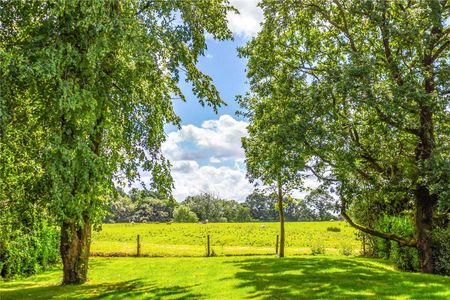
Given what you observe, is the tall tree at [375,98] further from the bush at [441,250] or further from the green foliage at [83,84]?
the green foliage at [83,84]

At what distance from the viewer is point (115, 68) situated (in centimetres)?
1235

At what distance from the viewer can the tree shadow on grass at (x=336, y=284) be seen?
36.9ft

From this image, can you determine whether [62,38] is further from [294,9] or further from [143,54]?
[294,9]

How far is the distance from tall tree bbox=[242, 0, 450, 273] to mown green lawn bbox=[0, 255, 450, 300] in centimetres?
352

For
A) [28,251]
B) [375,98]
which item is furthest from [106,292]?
[375,98]

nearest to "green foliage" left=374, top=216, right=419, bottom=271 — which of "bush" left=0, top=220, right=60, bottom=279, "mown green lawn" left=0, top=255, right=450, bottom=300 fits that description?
"mown green lawn" left=0, top=255, right=450, bottom=300

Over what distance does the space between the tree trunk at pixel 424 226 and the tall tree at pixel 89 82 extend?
1006 centimetres

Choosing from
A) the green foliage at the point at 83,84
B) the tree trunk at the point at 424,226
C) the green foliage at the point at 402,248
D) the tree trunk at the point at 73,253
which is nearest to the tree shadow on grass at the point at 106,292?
the tree trunk at the point at 73,253

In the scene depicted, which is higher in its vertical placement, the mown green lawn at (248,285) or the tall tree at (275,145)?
the tall tree at (275,145)

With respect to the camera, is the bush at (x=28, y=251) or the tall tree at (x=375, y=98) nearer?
the tall tree at (x=375, y=98)

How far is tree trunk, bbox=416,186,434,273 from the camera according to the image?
58.0 feet

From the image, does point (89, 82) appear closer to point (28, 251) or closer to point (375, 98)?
point (375, 98)

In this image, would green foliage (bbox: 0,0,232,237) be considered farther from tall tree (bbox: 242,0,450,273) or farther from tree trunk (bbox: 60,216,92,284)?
tall tree (bbox: 242,0,450,273)

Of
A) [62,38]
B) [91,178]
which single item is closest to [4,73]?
[62,38]
